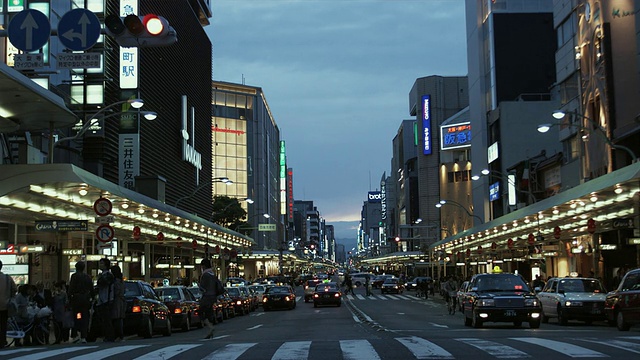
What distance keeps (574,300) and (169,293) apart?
13.4 meters

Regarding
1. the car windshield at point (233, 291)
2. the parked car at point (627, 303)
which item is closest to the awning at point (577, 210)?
the parked car at point (627, 303)

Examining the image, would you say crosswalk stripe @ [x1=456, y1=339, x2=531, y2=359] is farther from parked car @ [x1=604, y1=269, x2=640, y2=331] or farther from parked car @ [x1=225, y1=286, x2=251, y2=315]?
parked car @ [x1=225, y1=286, x2=251, y2=315]

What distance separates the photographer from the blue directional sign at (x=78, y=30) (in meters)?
14.8

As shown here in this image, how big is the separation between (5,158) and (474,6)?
6999cm

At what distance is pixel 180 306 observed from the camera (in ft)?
84.9

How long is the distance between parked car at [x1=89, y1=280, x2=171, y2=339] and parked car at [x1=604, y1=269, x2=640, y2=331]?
493 inches

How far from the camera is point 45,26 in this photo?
16.4 metres

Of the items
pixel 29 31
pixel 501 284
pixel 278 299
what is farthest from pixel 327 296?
pixel 29 31

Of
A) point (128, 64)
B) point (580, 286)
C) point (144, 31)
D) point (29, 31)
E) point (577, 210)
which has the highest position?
point (128, 64)

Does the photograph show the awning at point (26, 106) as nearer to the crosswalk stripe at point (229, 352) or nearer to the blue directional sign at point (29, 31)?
the blue directional sign at point (29, 31)

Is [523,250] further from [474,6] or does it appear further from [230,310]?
[474,6]

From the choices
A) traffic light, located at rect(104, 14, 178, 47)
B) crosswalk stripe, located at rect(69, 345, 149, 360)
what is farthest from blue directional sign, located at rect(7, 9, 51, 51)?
crosswalk stripe, located at rect(69, 345, 149, 360)

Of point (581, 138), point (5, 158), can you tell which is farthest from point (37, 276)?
point (581, 138)

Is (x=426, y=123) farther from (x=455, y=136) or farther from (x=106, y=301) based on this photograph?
(x=106, y=301)
